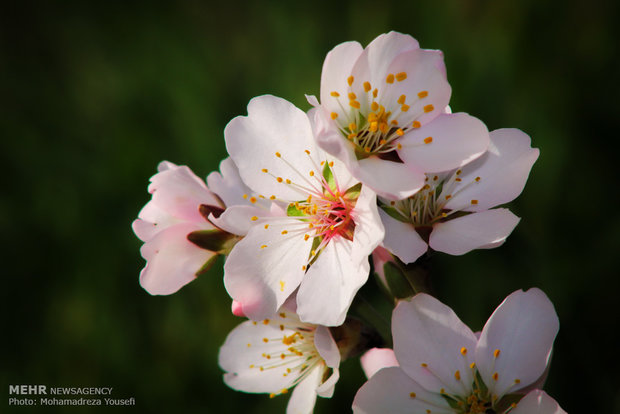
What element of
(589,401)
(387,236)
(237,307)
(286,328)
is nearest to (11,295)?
(286,328)

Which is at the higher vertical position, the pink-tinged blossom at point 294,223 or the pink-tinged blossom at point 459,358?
the pink-tinged blossom at point 294,223

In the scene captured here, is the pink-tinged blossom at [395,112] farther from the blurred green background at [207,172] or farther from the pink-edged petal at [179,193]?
the blurred green background at [207,172]

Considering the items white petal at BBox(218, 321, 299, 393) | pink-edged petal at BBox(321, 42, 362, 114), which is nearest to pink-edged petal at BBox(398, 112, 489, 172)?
pink-edged petal at BBox(321, 42, 362, 114)

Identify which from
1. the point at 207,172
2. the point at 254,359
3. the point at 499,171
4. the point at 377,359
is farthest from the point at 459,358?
the point at 207,172

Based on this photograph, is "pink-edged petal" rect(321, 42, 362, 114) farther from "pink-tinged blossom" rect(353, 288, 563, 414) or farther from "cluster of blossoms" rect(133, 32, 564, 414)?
"pink-tinged blossom" rect(353, 288, 563, 414)

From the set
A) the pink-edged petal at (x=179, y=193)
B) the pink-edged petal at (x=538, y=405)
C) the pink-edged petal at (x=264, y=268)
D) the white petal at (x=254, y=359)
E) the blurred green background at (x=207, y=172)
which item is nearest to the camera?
the pink-edged petal at (x=538, y=405)

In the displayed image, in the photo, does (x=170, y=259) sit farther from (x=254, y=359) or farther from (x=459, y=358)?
(x=459, y=358)

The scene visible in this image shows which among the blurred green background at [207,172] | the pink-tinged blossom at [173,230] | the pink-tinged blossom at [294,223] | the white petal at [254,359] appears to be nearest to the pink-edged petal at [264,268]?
the pink-tinged blossom at [294,223]

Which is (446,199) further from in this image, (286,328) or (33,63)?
(33,63)
